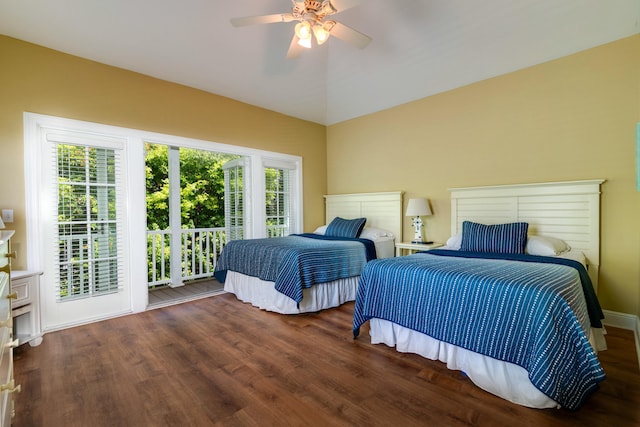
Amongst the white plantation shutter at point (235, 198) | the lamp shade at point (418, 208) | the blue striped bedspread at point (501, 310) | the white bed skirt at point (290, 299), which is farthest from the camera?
the white plantation shutter at point (235, 198)

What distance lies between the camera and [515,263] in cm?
249

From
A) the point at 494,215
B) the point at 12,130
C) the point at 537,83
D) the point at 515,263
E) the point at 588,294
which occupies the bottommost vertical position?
the point at 588,294

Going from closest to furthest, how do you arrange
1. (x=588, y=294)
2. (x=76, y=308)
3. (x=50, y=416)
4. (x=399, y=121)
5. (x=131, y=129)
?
(x=50, y=416), (x=588, y=294), (x=76, y=308), (x=131, y=129), (x=399, y=121)

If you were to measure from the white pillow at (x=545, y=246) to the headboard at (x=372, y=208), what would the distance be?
68.7 inches

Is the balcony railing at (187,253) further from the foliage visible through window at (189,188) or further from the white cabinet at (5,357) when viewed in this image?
the white cabinet at (5,357)

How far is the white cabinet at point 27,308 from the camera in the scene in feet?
8.35

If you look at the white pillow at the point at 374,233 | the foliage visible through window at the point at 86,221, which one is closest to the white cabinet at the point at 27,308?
the foliage visible through window at the point at 86,221

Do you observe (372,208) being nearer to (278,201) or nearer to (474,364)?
(278,201)

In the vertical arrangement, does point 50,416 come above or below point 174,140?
below

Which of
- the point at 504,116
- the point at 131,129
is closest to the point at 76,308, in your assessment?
the point at 131,129

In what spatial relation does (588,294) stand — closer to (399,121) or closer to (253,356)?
(253,356)

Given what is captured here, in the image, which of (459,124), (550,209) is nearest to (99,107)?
(459,124)

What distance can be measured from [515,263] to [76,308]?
414 cm

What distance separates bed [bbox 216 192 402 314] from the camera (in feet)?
10.6
